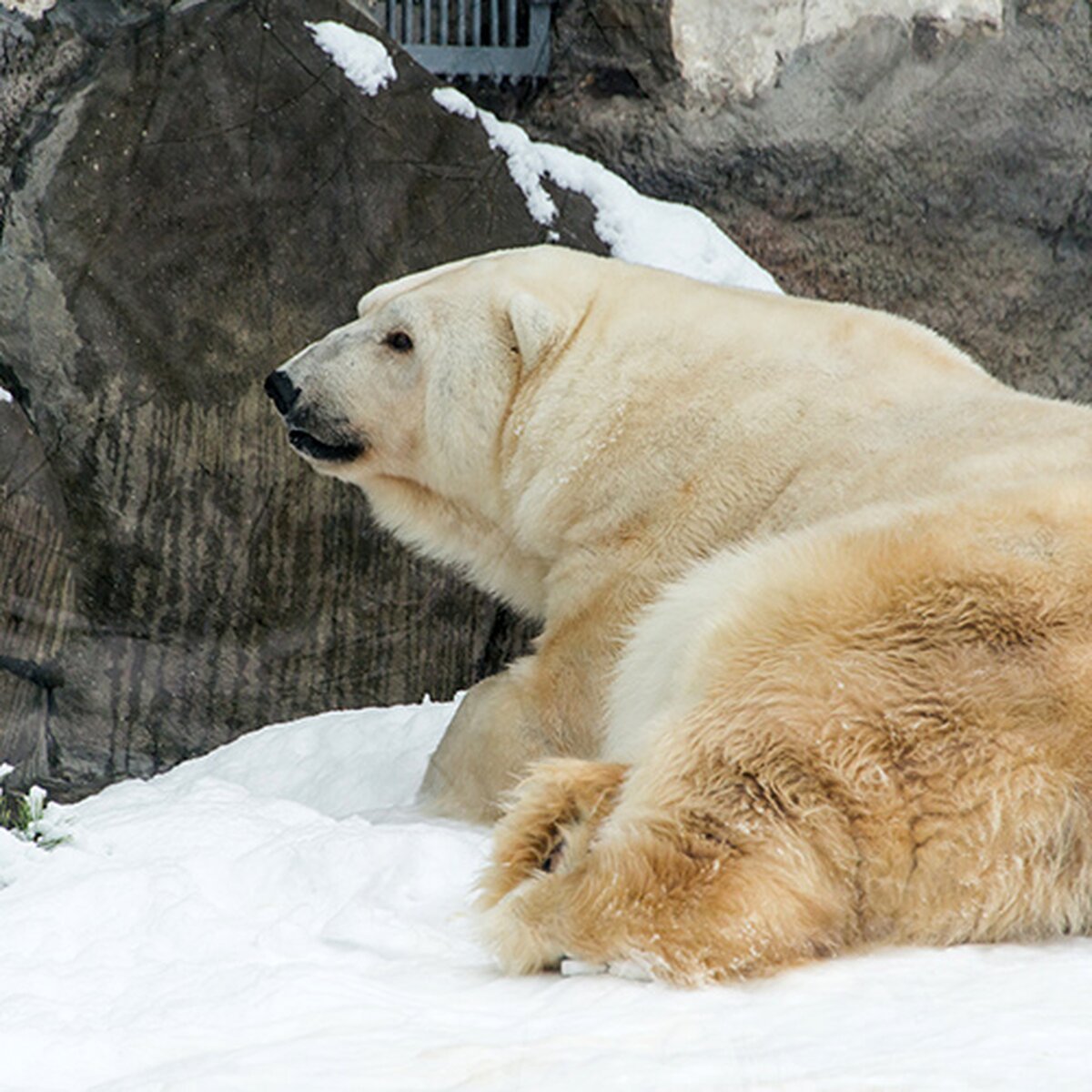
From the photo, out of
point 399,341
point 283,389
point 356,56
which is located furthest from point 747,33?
point 283,389

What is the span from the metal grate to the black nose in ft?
8.56

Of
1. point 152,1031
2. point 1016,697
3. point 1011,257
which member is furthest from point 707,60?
point 152,1031

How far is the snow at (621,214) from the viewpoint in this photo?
518 centimetres

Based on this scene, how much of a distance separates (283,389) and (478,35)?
107 inches

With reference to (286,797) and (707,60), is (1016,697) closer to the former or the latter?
(286,797)

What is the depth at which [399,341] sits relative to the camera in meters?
3.91

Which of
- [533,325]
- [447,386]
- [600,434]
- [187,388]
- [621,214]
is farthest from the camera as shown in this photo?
[621,214]

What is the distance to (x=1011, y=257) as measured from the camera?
6.25m

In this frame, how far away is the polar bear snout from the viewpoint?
3.94m

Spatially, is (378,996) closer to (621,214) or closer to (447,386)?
(447,386)

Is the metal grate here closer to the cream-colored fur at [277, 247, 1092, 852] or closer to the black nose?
the cream-colored fur at [277, 247, 1092, 852]

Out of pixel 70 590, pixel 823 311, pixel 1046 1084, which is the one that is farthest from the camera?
pixel 70 590

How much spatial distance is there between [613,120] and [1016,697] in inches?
167

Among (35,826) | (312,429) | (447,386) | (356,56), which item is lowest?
(35,826)
